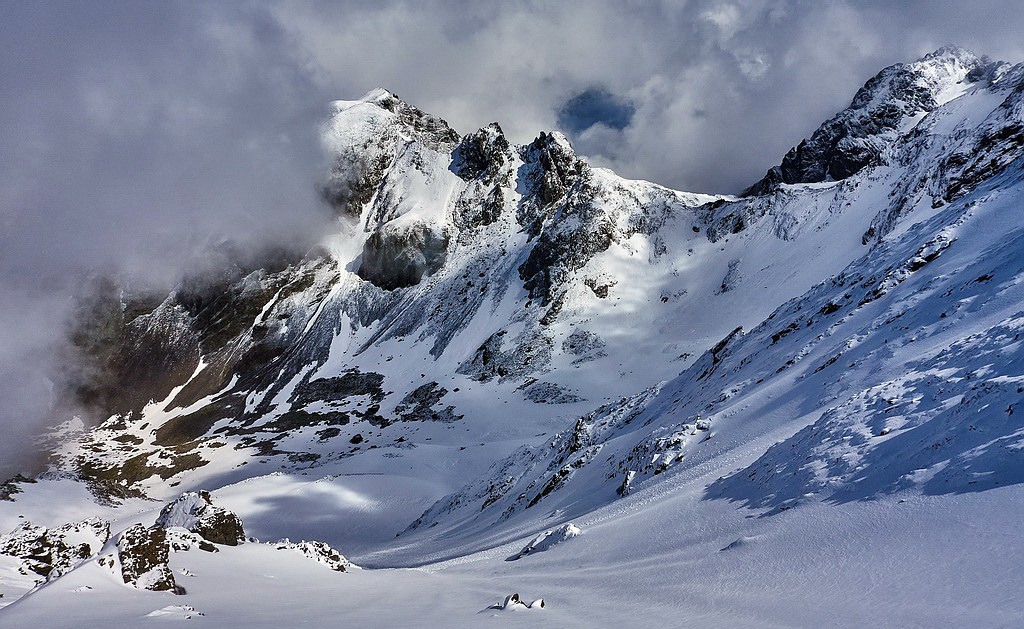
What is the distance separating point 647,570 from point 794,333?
62.3 ft

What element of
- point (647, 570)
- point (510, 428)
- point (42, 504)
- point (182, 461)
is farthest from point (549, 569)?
point (182, 461)

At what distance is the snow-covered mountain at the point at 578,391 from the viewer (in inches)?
323

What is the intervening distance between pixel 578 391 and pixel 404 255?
74607 millimetres

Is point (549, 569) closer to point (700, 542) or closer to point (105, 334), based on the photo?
point (700, 542)

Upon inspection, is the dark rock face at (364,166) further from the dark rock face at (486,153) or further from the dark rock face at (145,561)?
the dark rock face at (145,561)

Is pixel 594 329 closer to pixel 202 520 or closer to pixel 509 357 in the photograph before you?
pixel 509 357

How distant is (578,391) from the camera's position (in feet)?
267

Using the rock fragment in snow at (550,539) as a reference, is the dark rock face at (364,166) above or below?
above

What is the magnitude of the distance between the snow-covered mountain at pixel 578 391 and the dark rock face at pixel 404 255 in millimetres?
770

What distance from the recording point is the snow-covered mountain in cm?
822

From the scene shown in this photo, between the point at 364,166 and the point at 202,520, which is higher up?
the point at 364,166

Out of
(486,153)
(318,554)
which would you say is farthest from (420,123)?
(318,554)

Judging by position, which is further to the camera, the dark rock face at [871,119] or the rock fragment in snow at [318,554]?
the dark rock face at [871,119]

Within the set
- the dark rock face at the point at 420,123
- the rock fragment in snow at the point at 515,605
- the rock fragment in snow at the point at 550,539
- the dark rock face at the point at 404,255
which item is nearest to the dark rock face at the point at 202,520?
the rock fragment in snow at the point at 550,539
